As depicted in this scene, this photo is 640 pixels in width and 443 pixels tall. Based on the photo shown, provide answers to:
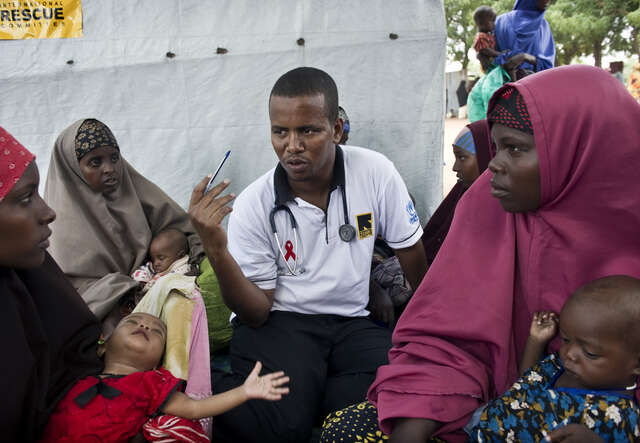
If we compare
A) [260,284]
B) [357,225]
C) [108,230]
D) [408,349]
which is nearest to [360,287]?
[357,225]

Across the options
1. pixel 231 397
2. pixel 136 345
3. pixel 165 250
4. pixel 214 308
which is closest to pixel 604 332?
pixel 231 397

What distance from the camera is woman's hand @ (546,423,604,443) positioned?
1476mm

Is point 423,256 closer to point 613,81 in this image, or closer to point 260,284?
point 260,284

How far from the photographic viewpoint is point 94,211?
132 inches

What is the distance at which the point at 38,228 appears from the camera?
1663 mm

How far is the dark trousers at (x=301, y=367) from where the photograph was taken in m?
2.28

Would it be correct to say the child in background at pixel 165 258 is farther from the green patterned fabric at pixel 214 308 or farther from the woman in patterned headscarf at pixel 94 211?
the green patterned fabric at pixel 214 308

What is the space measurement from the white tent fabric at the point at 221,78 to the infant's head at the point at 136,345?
227 centimetres

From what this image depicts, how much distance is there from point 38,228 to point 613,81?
1.91 m

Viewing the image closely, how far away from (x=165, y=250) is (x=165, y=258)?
0.05 metres

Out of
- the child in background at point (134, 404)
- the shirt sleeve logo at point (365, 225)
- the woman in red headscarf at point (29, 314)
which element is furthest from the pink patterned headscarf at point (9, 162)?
the shirt sleeve logo at point (365, 225)

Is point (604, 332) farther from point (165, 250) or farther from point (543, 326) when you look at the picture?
point (165, 250)

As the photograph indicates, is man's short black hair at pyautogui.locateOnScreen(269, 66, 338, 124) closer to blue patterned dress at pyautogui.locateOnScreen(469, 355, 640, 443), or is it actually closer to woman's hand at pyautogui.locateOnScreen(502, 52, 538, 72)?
blue patterned dress at pyautogui.locateOnScreen(469, 355, 640, 443)

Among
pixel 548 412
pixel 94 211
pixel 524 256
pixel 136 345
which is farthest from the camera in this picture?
pixel 94 211
